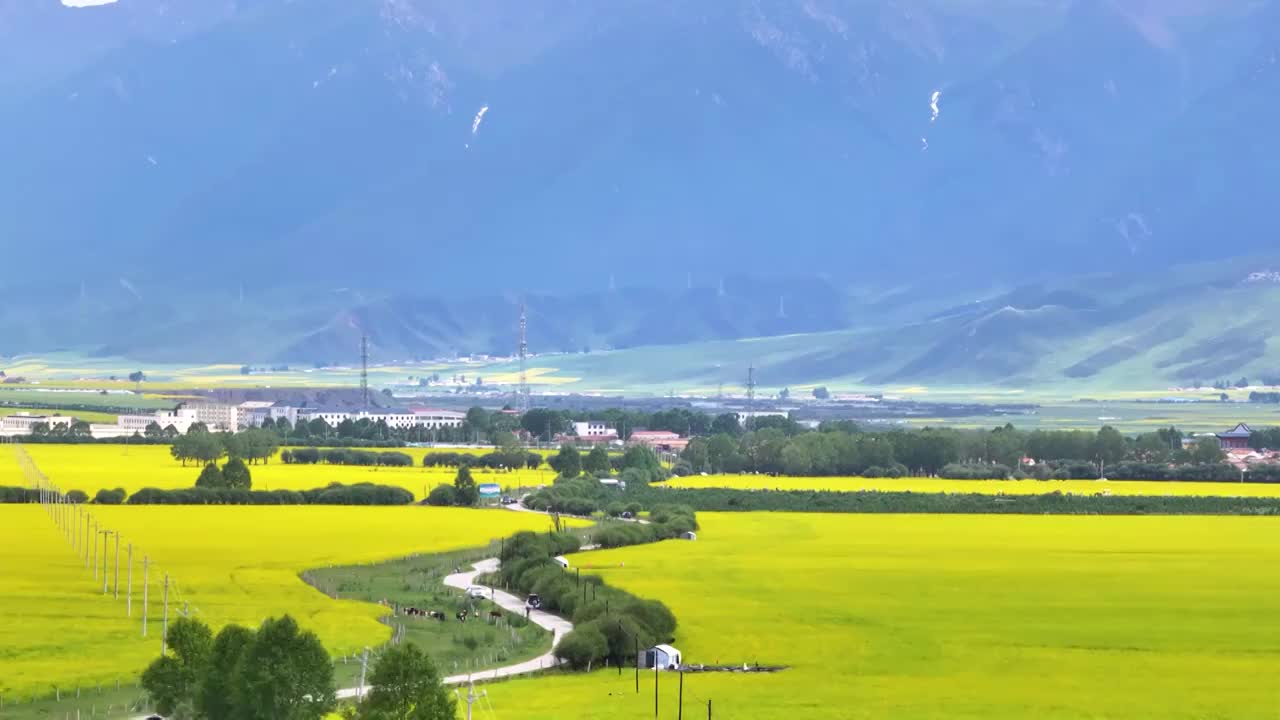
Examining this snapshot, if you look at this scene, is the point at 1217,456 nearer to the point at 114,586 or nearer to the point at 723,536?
the point at 723,536

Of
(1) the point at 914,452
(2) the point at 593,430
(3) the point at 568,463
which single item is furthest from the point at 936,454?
(2) the point at 593,430

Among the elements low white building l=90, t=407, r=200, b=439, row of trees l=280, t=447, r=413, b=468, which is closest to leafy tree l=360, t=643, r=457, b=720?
row of trees l=280, t=447, r=413, b=468

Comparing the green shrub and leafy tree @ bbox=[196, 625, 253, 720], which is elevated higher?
the green shrub

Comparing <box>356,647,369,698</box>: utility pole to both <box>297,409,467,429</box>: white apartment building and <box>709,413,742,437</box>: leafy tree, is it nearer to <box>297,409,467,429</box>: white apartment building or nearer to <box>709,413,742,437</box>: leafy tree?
<box>709,413,742,437</box>: leafy tree

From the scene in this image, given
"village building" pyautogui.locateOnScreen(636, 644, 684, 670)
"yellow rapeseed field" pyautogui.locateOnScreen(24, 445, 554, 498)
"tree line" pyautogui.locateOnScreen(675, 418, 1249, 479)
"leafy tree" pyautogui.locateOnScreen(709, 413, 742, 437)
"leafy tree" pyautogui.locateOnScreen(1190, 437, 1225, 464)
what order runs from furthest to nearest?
"leafy tree" pyautogui.locateOnScreen(709, 413, 742, 437)
"leafy tree" pyautogui.locateOnScreen(1190, 437, 1225, 464)
"tree line" pyautogui.locateOnScreen(675, 418, 1249, 479)
"yellow rapeseed field" pyautogui.locateOnScreen(24, 445, 554, 498)
"village building" pyautogui.locateOnScreen(636, 644, 684, 670)

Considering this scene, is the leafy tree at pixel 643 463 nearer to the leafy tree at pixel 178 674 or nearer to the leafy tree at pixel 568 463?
the leafy tree at pixel 568 463

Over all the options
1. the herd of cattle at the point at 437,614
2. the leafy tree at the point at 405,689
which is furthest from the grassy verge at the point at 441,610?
the leafy tree at the point at 405,689
